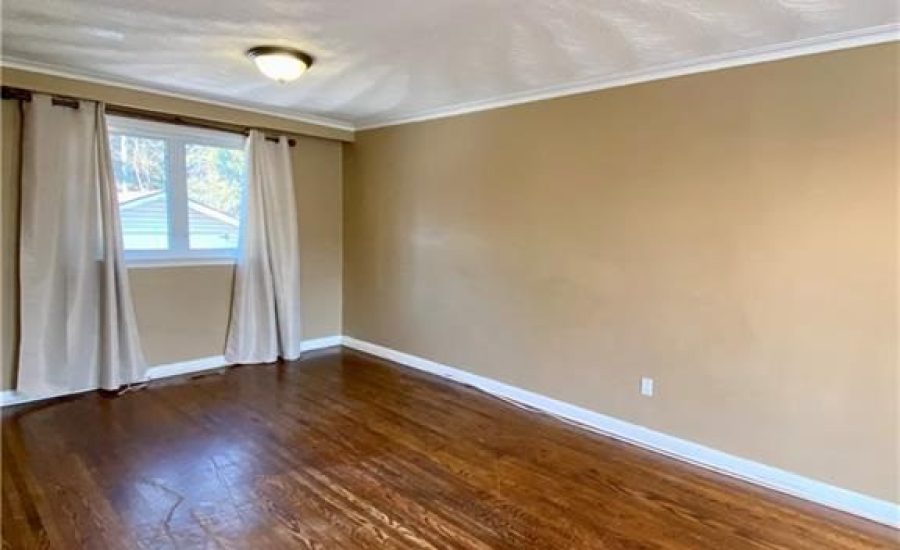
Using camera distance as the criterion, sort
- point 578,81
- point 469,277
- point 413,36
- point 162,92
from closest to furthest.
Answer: point 413,36 < point 578,81 < point 162,92 < point 469,277

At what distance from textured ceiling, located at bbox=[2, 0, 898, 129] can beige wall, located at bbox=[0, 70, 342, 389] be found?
25.6 inches

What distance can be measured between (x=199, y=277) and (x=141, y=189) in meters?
0.84

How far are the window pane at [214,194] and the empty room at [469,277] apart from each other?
3 cm

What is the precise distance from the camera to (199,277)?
15.6 ft

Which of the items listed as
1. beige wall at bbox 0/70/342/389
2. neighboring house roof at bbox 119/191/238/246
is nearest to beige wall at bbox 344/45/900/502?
beige wall at bbox 0/70/342/389

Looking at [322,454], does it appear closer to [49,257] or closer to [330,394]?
[330,394]

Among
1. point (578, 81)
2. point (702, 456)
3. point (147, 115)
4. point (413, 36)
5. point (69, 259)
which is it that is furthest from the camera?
point (147, 115)

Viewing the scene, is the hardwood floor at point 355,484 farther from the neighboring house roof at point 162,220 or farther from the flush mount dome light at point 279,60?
the flush mount dome light at point 279,60

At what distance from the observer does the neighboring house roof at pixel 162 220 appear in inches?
171

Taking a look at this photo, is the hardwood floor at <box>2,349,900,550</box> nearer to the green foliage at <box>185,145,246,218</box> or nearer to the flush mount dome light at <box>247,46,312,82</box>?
the green foliage at <box>185,145,246,218</box>

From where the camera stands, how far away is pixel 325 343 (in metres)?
5.70

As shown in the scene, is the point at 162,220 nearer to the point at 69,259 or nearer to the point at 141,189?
the point at 141,189

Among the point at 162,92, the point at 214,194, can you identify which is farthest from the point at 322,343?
the point at 162,92

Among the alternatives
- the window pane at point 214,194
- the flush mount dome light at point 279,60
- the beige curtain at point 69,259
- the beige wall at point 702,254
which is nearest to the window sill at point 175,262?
the window pane at point 214,194
